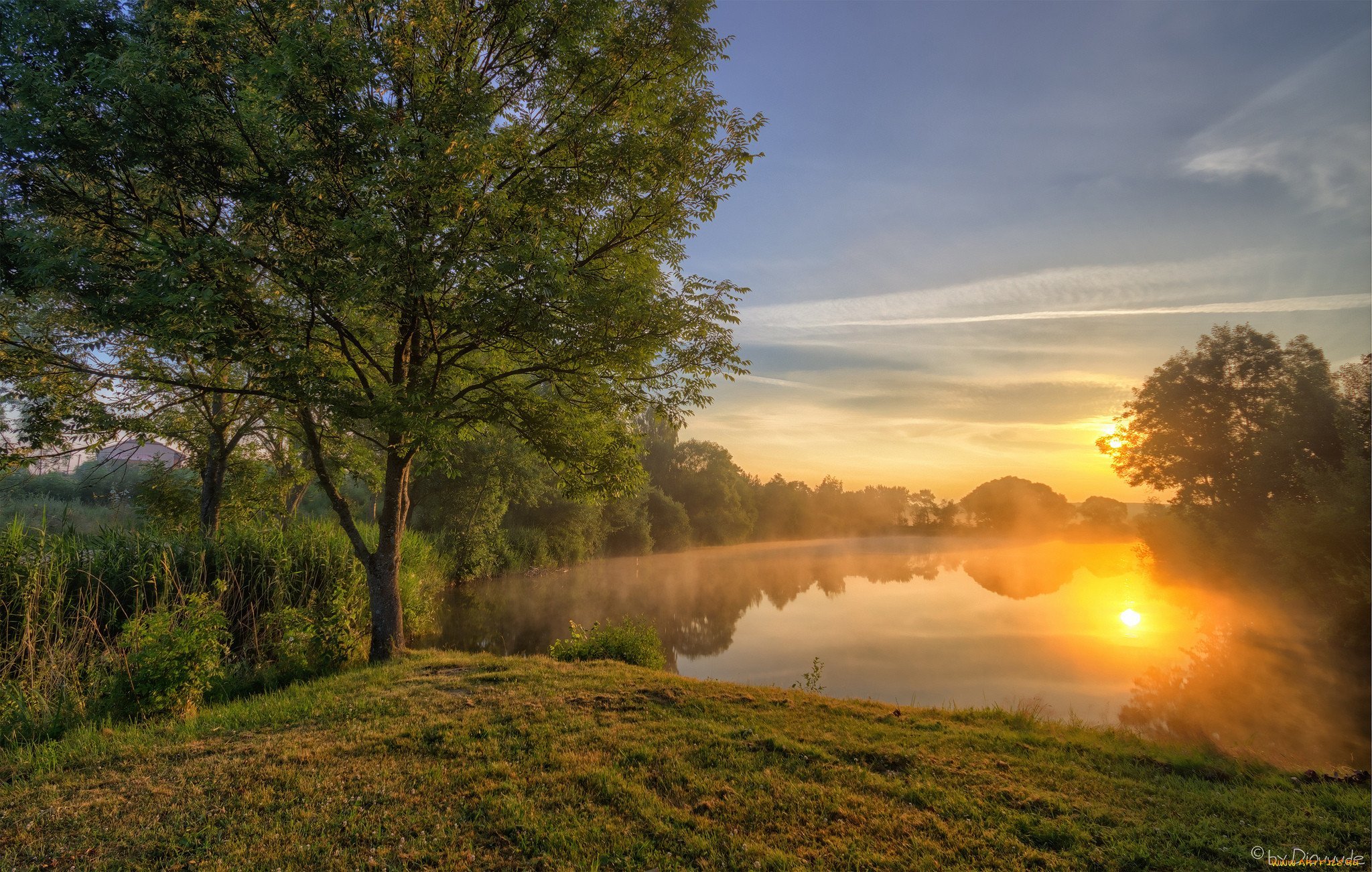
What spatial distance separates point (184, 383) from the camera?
24.3ft

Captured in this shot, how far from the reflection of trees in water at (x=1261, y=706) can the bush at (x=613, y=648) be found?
8.74 metres

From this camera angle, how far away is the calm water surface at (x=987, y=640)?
1041 cm

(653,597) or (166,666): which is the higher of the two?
(166,666)

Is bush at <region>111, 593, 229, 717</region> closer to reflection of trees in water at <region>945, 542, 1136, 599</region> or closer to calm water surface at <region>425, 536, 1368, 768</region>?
calm water surface at <region>425, 536, 1368, 768</region>

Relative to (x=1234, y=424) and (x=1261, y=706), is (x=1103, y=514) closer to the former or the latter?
(x=1234, y=424)

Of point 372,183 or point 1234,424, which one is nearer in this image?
point 372,183

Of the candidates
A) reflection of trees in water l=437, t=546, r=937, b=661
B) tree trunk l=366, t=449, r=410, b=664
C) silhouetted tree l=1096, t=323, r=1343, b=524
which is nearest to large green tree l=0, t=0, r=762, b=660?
tree trunk l=366, t=449, r=410, b=664

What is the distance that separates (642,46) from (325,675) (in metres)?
11.1

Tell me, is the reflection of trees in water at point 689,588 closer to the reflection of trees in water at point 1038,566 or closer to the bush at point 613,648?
the reflection of trees in water at point 1038,566

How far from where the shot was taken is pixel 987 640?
16594 mm

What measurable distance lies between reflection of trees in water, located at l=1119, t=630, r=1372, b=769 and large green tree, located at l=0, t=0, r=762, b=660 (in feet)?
33.7

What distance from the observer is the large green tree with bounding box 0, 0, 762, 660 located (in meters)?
6.40

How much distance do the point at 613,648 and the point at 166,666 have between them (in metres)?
6.96

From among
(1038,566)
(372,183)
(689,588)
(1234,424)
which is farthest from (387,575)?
(1038,566)
